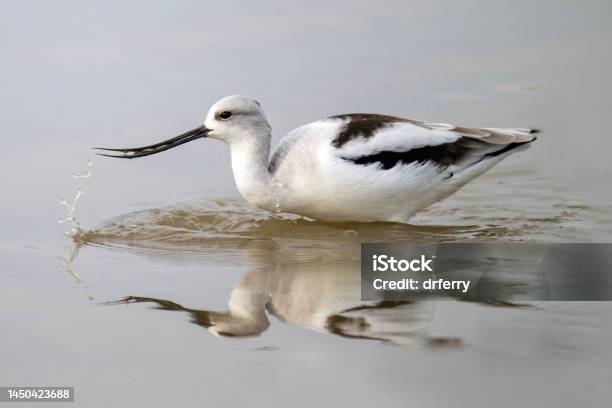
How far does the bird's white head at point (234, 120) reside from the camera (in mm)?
8094

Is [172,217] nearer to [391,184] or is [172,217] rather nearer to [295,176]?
[295,176]

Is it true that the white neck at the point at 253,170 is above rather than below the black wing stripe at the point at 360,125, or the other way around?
below

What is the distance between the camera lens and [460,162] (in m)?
8.21

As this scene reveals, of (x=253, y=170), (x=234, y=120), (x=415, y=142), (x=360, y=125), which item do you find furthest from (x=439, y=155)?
(x=234, y=120)

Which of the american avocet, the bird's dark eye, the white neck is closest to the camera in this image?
the american avocet

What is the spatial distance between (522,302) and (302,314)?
4.19 feet

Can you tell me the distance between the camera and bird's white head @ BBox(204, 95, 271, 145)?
8.09 metres

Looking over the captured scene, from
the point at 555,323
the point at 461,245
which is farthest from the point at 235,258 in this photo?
the point at 555,323

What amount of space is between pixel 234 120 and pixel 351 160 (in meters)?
0.99

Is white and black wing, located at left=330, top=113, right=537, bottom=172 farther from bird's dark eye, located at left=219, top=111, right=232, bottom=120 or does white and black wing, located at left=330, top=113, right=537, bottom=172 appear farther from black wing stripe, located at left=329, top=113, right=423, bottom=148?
bird's dark eye, located at left=219, top=111, right=232, bottom=120

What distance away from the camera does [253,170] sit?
8.02 m

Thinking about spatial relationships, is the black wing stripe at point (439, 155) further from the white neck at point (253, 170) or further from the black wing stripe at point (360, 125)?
the white neck at point (253, 170)

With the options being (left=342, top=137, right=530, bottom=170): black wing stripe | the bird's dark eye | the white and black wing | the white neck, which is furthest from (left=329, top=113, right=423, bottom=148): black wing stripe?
the bird's dark eye

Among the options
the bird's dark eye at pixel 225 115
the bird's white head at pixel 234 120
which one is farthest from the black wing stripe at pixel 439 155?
the bird's dark eye at pixel 225 115
